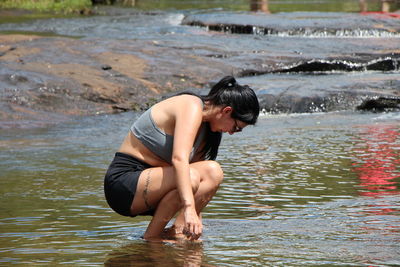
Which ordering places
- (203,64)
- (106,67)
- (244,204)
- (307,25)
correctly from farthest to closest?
(307,25)
(203,64)
(106,67)
(244,204)

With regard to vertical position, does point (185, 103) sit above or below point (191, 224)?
above

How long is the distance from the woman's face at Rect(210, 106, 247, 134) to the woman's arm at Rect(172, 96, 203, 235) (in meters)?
0.12

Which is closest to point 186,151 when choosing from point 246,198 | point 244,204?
point 244,204

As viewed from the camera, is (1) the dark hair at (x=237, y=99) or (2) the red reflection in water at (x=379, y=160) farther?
(2) the red reflection in water at (x=379, y=160)

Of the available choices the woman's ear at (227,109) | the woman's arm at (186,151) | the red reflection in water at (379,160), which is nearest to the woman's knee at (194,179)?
the woman's arm at (186,151)

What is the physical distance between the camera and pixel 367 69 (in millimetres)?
15375

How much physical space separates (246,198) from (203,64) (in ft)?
27.4

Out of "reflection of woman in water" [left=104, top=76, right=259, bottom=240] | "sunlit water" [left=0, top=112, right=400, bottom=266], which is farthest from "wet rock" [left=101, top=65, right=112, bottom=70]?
"reflection of woman in water" [left=104, top=76, right=259, bottom=240]

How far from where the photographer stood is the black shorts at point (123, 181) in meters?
4.77

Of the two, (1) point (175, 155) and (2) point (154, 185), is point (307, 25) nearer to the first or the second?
(2) point (154, 185)

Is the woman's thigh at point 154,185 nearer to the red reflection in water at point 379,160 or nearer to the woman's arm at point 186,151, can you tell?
the woman's arm at point 186,151

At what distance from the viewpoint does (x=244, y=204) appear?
5.87m

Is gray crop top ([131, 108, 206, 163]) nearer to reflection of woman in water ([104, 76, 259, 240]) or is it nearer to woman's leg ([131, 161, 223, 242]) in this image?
reflection of woman in water ([104, 76, 259, 240])

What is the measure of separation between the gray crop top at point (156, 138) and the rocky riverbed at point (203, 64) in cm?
610
